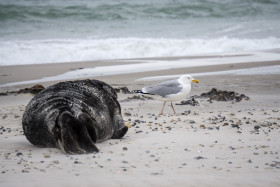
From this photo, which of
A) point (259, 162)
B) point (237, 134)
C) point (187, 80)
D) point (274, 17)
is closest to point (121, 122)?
point (237, 134)

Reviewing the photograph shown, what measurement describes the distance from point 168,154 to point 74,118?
1134mm

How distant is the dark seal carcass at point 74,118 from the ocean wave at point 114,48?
1380cm

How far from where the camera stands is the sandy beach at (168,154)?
4059 millimetres

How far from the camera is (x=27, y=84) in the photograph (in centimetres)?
1253

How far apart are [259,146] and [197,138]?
841mm

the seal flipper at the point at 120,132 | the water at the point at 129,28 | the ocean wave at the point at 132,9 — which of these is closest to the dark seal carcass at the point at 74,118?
the seal flipper at the point at 120,132

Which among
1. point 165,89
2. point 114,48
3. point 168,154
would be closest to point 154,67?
point 114,48

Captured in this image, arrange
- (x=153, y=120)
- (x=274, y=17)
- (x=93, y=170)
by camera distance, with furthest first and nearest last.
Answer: (x=274, y=17) < (x=153, y=120) < (x=93, y=170)

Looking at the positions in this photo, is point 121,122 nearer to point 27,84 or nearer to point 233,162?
point 233,162

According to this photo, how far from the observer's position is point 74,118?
16.1 ft

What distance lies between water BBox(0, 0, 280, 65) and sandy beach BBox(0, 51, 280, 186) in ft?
41.3

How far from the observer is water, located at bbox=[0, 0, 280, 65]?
21250 millimetres

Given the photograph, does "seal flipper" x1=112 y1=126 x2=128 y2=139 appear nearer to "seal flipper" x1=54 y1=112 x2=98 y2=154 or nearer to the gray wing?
"seal flipper" x1=54 y1=112 x2=98 y2=154

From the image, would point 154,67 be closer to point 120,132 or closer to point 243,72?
point 243,72
